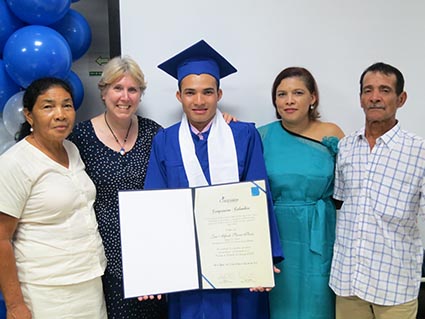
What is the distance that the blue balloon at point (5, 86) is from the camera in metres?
1.88

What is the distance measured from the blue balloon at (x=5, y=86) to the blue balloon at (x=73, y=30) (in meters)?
0.33

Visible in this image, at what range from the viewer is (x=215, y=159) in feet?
6.00

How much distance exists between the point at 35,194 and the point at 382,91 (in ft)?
4.82

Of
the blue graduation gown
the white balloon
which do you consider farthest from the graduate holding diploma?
the white balloon

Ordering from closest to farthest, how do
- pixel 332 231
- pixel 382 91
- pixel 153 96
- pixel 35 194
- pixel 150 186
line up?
1. pixel 35 194
2. pixel 382 91
3. pixel 150 186
4. pixel 332 231
5. pixel 153 96

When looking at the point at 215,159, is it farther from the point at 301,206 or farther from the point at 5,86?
the point at 5,86

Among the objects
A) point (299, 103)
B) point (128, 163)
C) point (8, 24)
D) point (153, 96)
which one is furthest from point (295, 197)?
point (8, 24)

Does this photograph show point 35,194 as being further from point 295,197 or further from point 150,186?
point 295,197

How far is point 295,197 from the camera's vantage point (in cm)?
192

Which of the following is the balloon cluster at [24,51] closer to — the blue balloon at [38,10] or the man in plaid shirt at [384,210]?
the blue balloon at [38,10]

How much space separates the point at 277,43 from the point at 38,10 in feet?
4.18

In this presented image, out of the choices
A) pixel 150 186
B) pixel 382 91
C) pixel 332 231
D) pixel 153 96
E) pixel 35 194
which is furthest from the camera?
pixel 153 96

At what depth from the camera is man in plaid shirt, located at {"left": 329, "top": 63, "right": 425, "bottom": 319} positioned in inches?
66.3

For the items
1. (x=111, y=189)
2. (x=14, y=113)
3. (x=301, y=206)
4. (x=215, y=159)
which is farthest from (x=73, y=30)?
(x=301, y=206)
